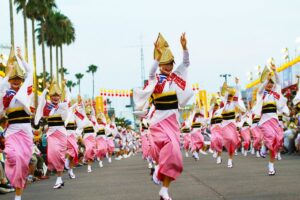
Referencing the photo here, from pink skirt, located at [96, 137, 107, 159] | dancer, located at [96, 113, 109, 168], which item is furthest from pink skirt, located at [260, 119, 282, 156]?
pink skirt, located at [96, 137, 107, 159]

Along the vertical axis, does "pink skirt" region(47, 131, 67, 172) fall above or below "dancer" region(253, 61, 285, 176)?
below

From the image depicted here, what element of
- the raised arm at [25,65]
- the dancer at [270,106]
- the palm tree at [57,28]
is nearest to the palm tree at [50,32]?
the palm tree at [57,28]

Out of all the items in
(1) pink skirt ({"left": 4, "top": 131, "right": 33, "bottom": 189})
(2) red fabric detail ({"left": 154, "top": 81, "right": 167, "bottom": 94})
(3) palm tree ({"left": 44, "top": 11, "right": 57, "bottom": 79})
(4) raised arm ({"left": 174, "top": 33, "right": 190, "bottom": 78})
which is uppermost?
(3) palm tree ({"left": 44, "top": 11, "right": 57, "bottom": 79})

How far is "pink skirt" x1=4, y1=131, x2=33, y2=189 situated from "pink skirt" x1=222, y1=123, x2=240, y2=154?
9.48 meters

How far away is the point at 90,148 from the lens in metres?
22.5

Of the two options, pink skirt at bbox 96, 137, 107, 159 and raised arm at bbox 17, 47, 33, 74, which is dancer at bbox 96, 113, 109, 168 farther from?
raised arm at bbox 17, 47, 33, 74

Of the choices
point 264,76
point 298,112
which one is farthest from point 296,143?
point 264,76

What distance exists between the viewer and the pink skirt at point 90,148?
22344 mm

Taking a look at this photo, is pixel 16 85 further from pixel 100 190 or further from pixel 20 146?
pixel 100 190

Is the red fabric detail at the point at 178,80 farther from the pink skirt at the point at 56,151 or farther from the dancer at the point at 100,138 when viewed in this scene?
the dancer at the point at 100,138

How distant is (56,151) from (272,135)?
4953 mm

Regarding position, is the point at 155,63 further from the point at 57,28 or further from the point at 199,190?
the point at 57,28

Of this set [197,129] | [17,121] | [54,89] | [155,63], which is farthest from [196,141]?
[155,63]

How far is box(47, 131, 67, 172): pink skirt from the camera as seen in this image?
14.7m
